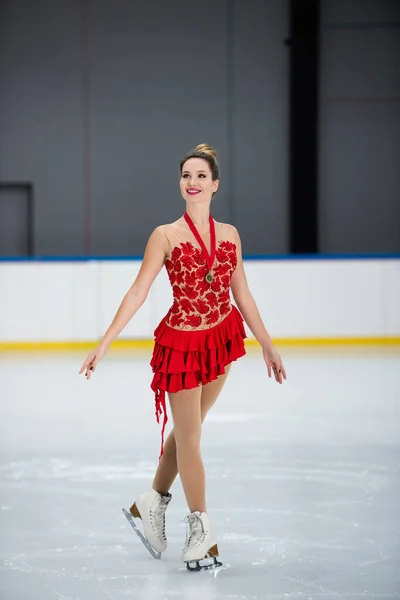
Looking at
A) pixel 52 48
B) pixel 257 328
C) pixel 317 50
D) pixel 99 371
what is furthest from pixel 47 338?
pixel 257 328

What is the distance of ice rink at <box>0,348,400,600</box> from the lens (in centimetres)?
274

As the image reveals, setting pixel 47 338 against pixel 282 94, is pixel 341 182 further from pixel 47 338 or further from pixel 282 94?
pixel 47 338

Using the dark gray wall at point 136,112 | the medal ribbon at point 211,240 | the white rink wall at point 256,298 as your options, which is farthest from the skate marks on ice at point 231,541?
the dark gray wall at point 136,112

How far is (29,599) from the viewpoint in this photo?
257cm

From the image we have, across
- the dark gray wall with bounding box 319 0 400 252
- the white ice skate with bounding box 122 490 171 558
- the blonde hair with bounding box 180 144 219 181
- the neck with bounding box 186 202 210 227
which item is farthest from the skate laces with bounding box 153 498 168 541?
the dark gray wall with bounding box 319 0 400 252

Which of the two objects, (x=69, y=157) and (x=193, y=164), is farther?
(x=69, y=157)

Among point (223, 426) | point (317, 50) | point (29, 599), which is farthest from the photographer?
point (317, 50)

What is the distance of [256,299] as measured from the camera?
869cm

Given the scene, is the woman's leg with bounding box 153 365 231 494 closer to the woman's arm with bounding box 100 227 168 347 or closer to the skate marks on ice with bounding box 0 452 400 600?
the skate marks on ice with bounding box 0 452 400 600

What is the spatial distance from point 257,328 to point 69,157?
29.4ft

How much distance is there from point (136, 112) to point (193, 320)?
9.14 m

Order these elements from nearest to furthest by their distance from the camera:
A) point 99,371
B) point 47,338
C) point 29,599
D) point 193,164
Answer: point 29,599 < point 193,164 < point 99,371 < point 47,338

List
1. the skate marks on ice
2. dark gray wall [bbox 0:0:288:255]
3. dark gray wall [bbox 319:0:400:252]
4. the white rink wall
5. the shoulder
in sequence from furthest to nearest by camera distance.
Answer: dark gray wall [bbox 319:0:400:252], dark gray wall [bbox 0:0:288:255], the white rink wall, the shoulder, the skate marks on ice

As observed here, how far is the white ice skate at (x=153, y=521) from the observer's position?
2.91 meters
